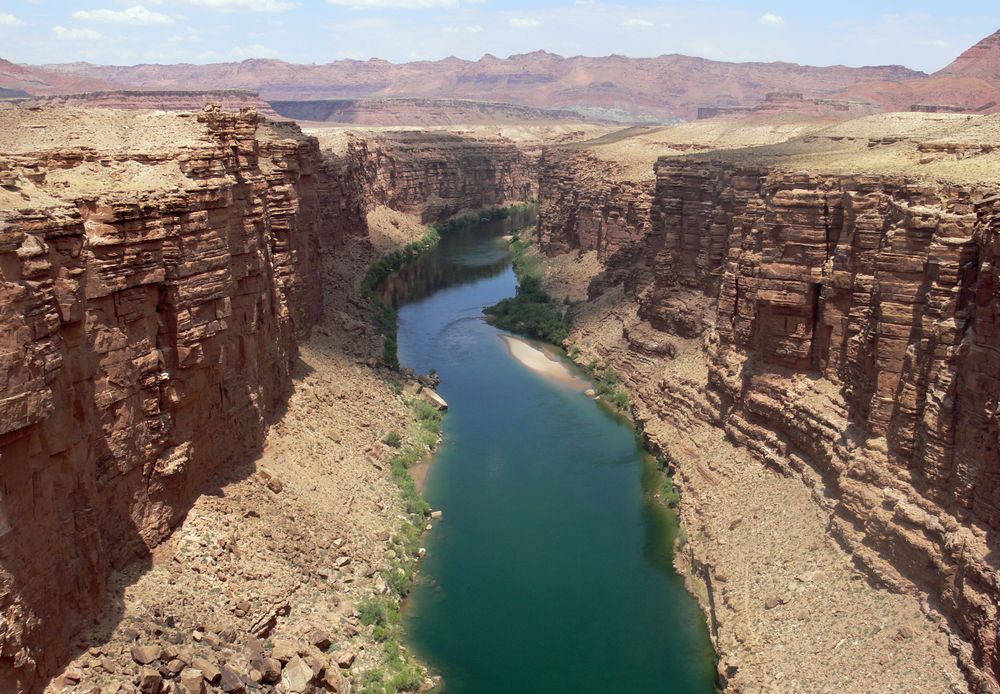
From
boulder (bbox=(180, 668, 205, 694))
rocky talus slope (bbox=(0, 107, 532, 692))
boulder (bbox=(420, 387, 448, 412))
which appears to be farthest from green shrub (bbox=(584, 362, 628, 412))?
boulder (bbox=(180, 668, 205, 694))

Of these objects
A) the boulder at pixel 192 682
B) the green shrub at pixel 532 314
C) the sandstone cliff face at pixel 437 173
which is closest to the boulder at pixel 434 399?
the green shrub at pixel 532 314

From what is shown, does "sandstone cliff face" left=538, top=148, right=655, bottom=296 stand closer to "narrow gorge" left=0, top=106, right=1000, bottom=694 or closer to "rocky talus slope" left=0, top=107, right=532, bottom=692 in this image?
"narrow gorge" left=0, top=106, right=1000, bottom=694

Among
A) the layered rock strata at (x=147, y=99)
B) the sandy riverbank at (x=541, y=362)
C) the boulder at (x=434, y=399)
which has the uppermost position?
the layered rock strata at (x=147, y=99)

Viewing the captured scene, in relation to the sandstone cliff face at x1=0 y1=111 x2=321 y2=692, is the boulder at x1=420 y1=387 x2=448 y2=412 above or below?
below

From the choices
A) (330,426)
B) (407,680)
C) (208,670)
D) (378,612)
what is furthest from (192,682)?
(330,426)

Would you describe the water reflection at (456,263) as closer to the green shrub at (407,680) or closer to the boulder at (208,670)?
Result: the green shrub at (407,680)
